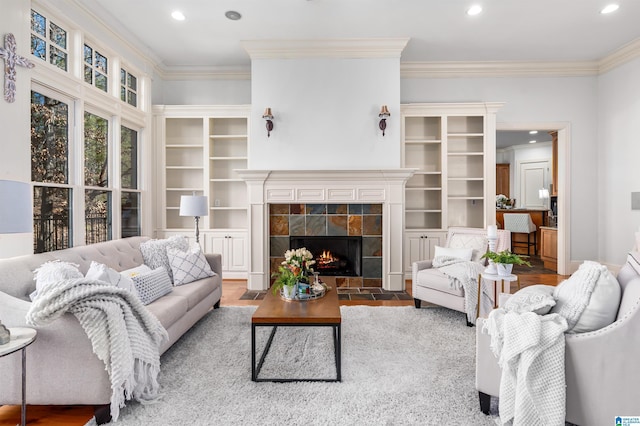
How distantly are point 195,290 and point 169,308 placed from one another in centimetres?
51

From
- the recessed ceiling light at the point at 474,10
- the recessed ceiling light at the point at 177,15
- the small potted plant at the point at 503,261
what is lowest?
the small potted plant at the point at 503,261

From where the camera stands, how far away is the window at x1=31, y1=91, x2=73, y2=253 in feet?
9.84

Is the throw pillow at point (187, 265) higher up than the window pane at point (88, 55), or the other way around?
the window pane at point (88, 55)

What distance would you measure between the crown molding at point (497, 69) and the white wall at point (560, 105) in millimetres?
72

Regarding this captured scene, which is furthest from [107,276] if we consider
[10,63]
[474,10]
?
[474,10]

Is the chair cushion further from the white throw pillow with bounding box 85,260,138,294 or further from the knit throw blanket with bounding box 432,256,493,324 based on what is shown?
the white throw pillow with bounding box 85,260,138,294

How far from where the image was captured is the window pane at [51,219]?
3016 mm

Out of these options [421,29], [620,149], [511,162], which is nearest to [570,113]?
[620,149]

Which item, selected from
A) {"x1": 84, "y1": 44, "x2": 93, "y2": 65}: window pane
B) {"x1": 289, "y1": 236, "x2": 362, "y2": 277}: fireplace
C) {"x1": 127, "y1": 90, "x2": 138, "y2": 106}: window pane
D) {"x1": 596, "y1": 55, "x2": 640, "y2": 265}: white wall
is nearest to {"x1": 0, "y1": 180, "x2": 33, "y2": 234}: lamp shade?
{"x1": 84, "y1": 44, "x2": 93, "y2": 65}: window pane

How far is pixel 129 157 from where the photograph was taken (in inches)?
179

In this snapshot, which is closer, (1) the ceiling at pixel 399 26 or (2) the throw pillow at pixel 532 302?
(2) the throw pillow at pixel 532 302

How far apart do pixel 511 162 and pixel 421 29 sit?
698 cm

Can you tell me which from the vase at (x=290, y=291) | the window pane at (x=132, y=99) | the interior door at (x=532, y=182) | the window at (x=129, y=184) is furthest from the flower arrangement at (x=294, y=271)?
the interior door at (x=532, y=182)

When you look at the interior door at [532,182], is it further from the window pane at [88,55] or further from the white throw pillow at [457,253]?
the window pane at [88,55]
